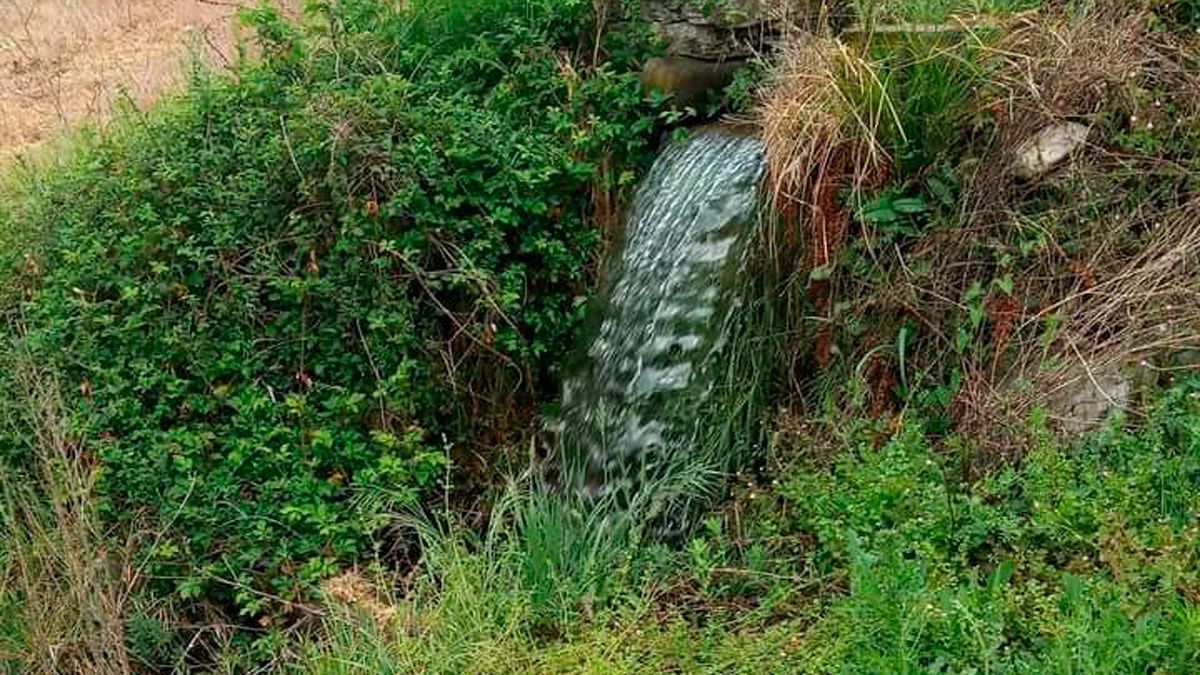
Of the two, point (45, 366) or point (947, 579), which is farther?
point (45, 366)

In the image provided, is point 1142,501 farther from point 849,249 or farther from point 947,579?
point 849,249

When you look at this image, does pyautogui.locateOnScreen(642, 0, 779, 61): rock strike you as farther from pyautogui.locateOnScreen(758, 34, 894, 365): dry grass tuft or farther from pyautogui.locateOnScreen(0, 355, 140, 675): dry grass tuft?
pyautogui.locateOnScreen(0, 355, 140, 675): dry grass tuft

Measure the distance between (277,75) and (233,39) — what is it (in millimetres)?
2100

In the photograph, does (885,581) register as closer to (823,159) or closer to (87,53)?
(823,159)

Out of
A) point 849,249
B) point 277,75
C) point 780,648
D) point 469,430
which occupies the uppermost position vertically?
point 277,75

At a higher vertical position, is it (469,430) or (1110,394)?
(1110,394)

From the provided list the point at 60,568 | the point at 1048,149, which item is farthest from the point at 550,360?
the point at 1048,149

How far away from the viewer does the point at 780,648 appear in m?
3.05

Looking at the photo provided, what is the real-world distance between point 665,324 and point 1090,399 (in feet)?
4.89

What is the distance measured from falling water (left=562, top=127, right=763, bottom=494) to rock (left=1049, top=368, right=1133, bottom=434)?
44.1 inches

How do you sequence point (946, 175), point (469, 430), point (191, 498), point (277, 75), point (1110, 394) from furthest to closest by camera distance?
point (277, 75) → point (469, 430) → point (191, 498) → point (946, 175) → point (1110, 394)

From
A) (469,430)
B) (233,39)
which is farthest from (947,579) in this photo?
(233,39)

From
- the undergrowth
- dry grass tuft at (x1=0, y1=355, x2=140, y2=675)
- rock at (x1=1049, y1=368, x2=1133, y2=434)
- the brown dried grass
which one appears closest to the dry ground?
dry grass tuft at (x1=0, y1=355, x2=140, y2=675)

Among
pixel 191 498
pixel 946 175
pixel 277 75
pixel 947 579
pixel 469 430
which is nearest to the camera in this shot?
pixel 947 579
